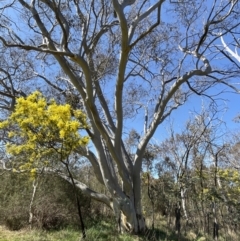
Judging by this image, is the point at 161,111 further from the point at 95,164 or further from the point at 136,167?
the point at 95,164

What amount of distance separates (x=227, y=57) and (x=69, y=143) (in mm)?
4922

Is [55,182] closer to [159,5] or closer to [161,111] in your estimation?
[161,111]

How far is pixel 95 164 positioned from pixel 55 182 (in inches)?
107

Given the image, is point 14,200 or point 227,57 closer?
point 227,57

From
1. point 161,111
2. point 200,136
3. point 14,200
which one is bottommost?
point 14,200

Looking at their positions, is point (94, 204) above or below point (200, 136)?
below

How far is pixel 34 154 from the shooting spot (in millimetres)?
5254

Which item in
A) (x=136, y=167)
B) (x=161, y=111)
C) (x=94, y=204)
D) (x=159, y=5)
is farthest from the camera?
(x=94, y=204)

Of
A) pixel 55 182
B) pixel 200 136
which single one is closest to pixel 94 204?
pixel 55 182

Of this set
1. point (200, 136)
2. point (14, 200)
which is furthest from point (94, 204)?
point (200, 136)

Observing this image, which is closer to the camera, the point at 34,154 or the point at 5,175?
the point at 34,154

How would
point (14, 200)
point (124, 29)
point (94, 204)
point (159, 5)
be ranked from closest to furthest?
point (124, 29), point (159, 5), point (14, 200), point (94, 204)

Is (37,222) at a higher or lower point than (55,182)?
lower

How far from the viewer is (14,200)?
9.09 metres
